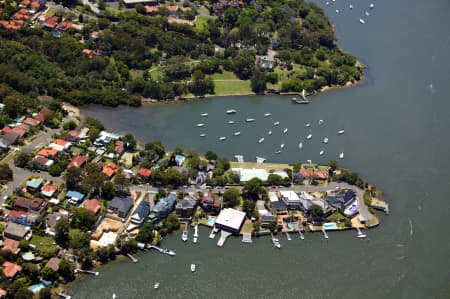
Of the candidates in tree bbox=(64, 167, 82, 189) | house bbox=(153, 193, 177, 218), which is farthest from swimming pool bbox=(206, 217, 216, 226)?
tree bbox=(64, 167, 82, 189)

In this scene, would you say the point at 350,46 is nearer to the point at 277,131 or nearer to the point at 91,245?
the point at 277,131

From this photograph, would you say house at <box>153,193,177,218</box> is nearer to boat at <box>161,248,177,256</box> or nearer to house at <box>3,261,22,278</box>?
boat at <box>161,248,177,256</box>

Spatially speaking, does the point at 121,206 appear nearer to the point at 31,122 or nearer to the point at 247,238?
the point at 247,238

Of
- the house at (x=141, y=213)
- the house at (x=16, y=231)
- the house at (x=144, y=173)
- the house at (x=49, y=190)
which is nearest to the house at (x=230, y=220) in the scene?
Result: the house at (x=141, y=213)

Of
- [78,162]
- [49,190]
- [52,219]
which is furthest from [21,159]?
[52,219]

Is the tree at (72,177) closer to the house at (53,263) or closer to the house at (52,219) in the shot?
the house at (52,219)

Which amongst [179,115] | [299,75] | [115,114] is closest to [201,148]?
[179,115]
